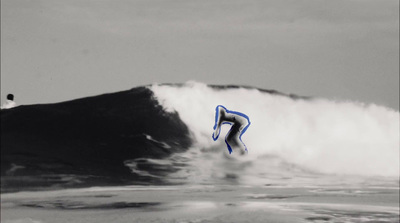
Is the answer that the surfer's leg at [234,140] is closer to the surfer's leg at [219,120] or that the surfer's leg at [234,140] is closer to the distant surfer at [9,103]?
the surfer's leg at [219,120]

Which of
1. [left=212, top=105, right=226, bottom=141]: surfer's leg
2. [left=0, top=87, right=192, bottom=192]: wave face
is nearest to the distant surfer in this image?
[left=0, top=87, right=192, bottom=192]: wave face

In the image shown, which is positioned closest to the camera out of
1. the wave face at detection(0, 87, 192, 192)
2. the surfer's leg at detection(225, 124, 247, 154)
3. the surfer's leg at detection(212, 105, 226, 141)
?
the wave face at detection(0, 87, 192, 192)

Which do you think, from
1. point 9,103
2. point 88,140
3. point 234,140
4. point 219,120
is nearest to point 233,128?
point 234,140

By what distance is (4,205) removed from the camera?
1073 cm

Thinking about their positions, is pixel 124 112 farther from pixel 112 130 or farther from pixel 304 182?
pixel 304 182

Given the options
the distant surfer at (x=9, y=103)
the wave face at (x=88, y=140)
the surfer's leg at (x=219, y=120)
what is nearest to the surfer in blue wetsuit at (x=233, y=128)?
the surfer's leg at (x=219, y=120)

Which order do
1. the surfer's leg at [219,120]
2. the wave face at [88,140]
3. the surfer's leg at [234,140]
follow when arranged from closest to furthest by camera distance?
1. the wave face at [88,140]
2. the surfer's leg at [234,140]
3. the surfer's leg at [219,120]

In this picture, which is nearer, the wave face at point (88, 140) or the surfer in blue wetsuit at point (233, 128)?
the wave face at point (88, 140)

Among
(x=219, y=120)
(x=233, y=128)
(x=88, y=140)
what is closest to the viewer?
(x=233, y=128)

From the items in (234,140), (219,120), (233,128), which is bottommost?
(234,140)

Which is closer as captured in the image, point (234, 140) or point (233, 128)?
point (233, 128)

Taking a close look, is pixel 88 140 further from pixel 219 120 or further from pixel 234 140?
pixel 234 140

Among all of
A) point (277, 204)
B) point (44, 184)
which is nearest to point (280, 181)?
point (277, 204)

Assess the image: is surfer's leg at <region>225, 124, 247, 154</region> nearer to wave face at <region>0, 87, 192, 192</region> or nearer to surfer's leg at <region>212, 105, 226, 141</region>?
surfer's leg at <region>212, 105, 226, 141</region>
